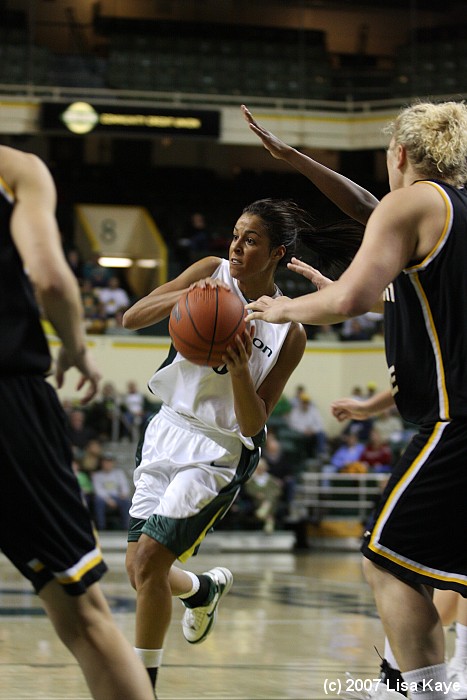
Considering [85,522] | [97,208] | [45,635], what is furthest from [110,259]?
[85,522]

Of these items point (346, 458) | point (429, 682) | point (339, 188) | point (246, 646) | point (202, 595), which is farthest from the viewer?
point (346, 458)

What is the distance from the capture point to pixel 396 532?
289 cm

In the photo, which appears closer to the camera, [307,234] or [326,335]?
[307,234]

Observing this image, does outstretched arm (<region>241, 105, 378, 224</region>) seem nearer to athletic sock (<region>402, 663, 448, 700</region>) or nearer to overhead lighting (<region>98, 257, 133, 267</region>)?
athletic sock (<region>402, 663, 448, 700</region>)

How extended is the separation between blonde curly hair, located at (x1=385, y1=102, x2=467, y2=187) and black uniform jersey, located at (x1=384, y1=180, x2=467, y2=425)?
0.08 m

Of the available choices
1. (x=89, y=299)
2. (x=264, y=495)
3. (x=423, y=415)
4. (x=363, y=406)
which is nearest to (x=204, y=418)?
(x=363, y=406)

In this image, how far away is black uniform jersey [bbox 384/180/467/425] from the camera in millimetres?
2861

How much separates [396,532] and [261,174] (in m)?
18.5

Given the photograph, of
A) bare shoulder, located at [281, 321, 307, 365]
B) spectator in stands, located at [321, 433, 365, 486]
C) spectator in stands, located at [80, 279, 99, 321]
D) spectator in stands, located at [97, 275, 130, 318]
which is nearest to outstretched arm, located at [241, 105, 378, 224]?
bare shoulder, located at [281, 321, 307, 365]

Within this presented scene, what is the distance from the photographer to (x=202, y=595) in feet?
14.4

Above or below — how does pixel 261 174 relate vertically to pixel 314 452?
above

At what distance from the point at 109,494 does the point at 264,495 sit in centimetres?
204

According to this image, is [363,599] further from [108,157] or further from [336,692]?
[108,157]

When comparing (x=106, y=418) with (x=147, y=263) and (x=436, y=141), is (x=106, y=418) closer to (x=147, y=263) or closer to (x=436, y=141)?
(x=147, y=263)
